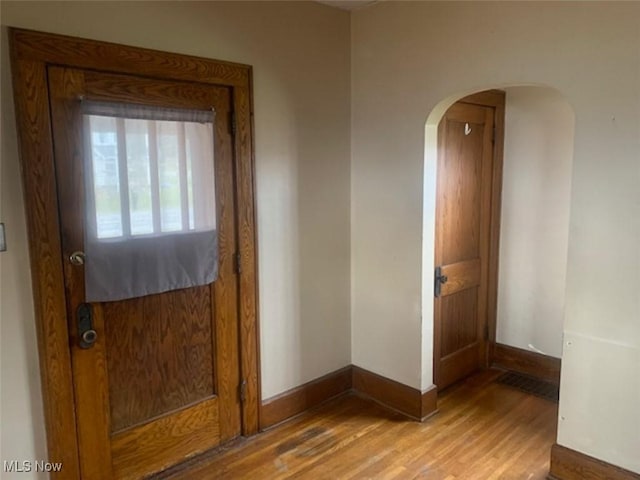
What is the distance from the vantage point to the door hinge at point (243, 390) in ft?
8.78

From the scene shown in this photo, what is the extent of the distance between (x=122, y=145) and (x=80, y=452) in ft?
4.61

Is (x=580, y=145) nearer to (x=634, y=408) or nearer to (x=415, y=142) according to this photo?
(x=415, y=142)

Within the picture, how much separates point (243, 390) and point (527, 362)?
2.15m

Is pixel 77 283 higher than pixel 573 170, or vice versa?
pixel 573 170

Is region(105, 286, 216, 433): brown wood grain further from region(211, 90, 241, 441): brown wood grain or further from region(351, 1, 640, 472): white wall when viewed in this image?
region(351, 1, 640, 472): white wall

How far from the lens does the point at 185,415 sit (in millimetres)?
2473

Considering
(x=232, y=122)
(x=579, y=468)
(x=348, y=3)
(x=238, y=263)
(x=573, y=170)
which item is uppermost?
(x=348, y=3)

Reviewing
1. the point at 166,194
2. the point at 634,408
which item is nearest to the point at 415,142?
the point at 166,194

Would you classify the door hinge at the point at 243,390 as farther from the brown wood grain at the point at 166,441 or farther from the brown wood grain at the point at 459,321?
the brown wood grain at the point at 459,321

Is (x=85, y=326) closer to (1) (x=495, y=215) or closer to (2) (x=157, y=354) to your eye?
(2) (x=157, y=354)

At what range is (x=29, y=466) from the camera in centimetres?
199

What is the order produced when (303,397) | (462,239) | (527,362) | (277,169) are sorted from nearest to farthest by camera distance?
(277,169)
(303,397)
(462,239)
(527,362)

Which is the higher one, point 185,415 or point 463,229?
point 463,229

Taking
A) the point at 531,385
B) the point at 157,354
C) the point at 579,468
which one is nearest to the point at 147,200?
the point at 157,354
